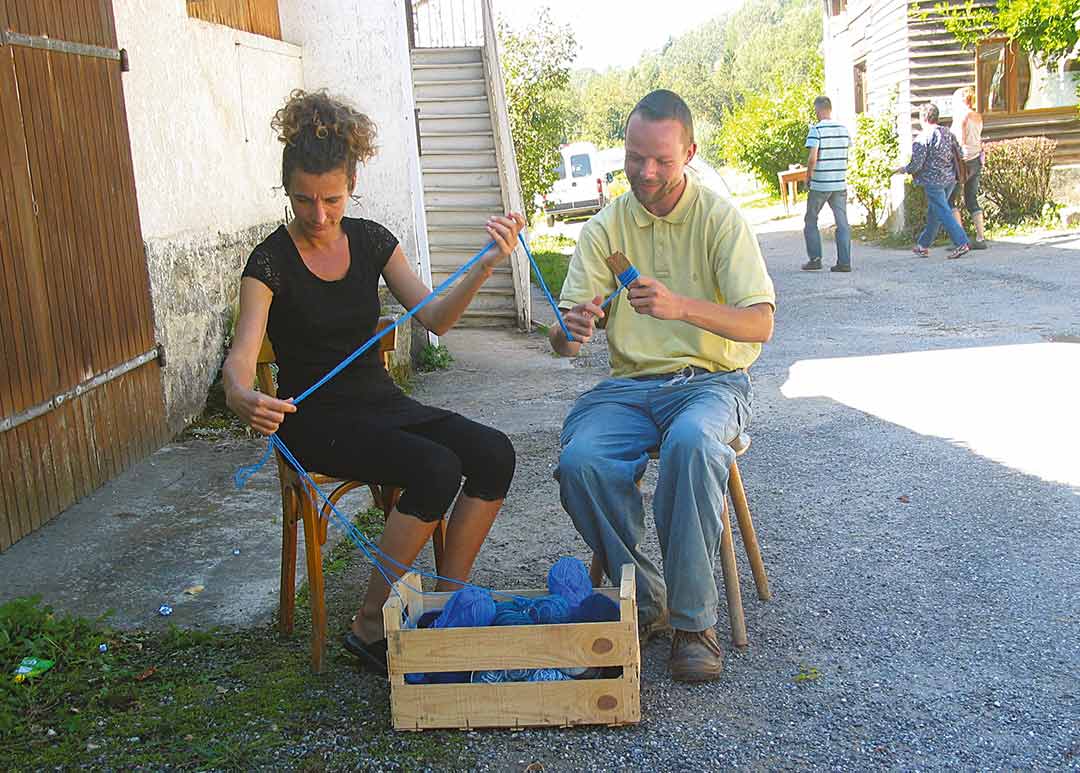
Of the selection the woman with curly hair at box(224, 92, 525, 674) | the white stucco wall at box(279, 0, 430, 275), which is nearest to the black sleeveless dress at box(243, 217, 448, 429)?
the woman with curly hair at box(224, 92, 525, 674)

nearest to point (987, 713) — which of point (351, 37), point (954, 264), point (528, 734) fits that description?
point (528, 734)

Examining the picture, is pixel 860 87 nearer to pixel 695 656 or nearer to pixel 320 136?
pixel 320 136

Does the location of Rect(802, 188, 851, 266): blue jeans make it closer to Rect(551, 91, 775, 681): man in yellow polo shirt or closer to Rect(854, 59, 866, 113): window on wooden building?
Rect(854, 59, 866, 113): window on wooden building

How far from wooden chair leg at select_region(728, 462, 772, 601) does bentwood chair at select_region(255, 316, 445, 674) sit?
3.09 ft

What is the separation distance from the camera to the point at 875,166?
1670 centimetres

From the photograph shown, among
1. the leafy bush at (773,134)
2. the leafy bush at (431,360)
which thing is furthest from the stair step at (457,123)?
the leafy bush at (773,134)

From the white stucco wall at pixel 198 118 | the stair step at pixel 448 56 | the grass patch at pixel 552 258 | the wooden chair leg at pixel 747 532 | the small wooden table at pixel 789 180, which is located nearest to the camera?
the wooden chair leg at pixel 747 532

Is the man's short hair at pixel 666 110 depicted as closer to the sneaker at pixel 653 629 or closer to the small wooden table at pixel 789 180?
the sneaker at pixel 653 629

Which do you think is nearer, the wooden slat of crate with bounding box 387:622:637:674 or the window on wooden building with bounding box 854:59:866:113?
the wooden slat of crate with bounding box 387:622:637:674

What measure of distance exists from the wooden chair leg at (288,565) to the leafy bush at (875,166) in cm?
1445

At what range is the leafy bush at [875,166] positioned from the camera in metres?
16.6

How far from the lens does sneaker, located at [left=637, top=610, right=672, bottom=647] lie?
3.47 metres

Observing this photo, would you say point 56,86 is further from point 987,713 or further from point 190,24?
point 987,713

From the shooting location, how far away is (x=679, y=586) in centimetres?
324
